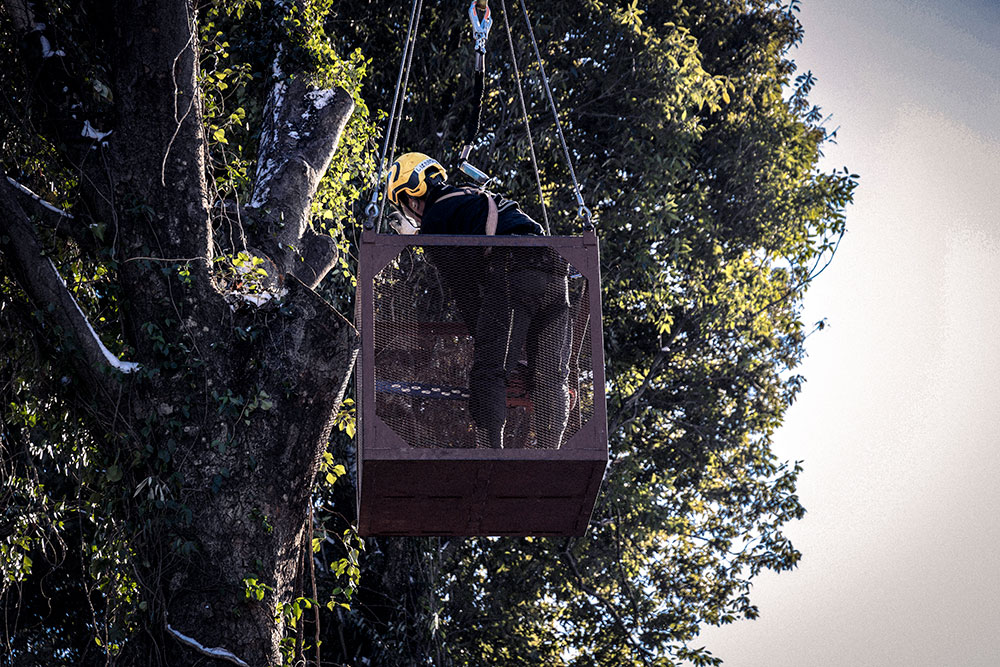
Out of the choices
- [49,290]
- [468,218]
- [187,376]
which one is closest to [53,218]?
[49,290]

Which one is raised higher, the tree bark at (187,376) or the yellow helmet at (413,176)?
the yellow helmet at (413,176)

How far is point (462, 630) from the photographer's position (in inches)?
363

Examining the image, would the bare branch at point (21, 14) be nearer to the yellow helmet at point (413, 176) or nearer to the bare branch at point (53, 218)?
the bare branch at point (53, 218)

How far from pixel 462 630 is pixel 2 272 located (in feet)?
17.8

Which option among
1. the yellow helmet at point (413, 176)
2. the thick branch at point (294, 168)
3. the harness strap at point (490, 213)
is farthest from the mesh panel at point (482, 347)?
the thick branch at point (294, 168)

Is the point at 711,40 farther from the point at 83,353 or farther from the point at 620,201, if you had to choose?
the point at 83,353

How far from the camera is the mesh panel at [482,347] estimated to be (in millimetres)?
4000

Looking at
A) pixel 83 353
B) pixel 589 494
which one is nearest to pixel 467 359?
pixel 589 494

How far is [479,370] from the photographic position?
4051 millimetres

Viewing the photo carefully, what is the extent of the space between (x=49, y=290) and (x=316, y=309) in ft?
2.95

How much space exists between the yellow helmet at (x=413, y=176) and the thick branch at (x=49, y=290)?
114 cm

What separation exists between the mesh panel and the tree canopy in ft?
1.21

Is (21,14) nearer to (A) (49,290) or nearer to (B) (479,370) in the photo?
(A) (49,290)

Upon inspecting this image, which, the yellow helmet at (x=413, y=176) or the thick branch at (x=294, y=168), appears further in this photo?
the thick branch at (x=294, y=168)
